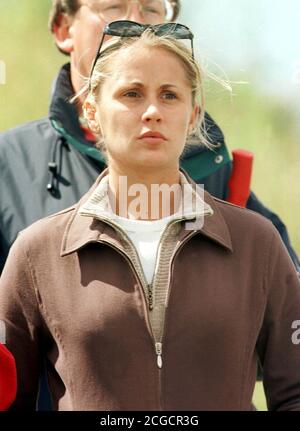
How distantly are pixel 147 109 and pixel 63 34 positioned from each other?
3.31 feet

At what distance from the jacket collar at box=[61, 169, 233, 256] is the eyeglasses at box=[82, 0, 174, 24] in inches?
31.6

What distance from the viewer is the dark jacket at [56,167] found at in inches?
107

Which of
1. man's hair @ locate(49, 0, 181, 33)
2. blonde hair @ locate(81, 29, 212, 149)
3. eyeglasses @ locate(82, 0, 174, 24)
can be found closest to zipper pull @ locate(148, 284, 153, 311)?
blonde hair @ locate(81, 29, 212, 149)

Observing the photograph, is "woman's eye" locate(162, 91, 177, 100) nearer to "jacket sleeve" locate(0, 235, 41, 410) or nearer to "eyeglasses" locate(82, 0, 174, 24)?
"jacket sleeve" locate(0, 235, 41, 410)

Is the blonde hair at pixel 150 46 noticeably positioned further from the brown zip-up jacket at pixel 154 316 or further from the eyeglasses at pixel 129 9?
the eyeglasses at pixel 129 9

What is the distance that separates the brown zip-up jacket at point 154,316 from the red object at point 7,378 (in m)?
0.08

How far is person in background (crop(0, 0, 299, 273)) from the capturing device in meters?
2.74

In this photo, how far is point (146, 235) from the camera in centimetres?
214

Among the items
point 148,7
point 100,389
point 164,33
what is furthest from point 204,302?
point 148,7

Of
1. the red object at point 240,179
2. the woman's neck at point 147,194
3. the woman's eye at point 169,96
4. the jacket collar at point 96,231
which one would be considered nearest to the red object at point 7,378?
the jacket collar at point 96,231

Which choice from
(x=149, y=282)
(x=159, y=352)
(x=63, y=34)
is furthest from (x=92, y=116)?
(x=63, y=34)

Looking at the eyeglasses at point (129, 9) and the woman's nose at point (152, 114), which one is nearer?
the woman's nose at point (152, 114)
